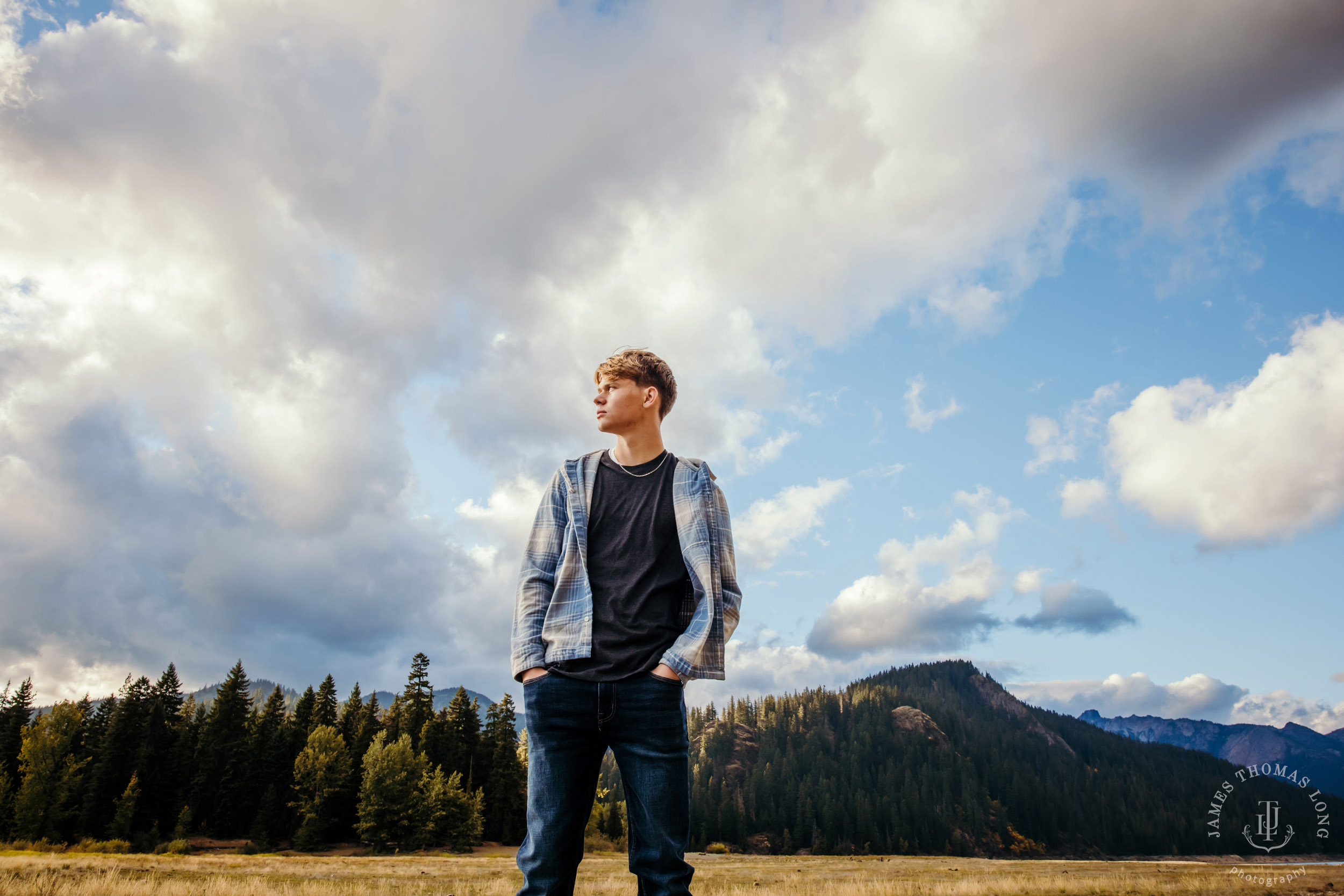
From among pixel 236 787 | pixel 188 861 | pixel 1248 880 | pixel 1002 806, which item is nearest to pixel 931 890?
pixel 1248 880

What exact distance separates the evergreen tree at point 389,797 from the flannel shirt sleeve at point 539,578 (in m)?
51.7

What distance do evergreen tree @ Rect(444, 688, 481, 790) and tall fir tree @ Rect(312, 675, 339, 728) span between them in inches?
378

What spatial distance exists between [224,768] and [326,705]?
8.14 m

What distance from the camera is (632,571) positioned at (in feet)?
11.7

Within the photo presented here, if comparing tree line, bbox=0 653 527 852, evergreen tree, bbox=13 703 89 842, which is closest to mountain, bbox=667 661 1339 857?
tree line, bbox=0 653 527 852

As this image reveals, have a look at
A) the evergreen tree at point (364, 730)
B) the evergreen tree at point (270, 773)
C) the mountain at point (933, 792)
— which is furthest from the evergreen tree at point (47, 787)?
the mountain at point (933, 792)

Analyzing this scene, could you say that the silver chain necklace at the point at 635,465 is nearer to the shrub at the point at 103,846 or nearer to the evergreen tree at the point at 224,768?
the shrub at the point at 103,846

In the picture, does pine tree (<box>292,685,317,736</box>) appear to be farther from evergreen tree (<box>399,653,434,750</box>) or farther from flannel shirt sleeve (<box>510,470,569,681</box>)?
flannel shirt sleeve (<box>510,470,569,681</box>)

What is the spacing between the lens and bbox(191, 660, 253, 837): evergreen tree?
167ft

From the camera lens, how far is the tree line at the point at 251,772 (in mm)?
47156

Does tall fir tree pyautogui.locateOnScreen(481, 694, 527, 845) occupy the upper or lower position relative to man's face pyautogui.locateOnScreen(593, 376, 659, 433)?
lower

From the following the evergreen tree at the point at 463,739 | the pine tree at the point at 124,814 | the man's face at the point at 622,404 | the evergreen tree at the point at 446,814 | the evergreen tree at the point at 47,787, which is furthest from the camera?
the evergreen tree at the point at 463,739

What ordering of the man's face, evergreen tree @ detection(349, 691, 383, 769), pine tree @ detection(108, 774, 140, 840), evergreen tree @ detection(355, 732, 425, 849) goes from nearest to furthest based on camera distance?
the man's face < pine tree @ detection(108, 774, 140, 840) < evergreen tree @ detection(355, 732, 425, 849) < evergreen tree @ detection(349, 691, 383, 769)

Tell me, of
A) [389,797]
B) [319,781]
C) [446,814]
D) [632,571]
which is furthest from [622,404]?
[319,781]
